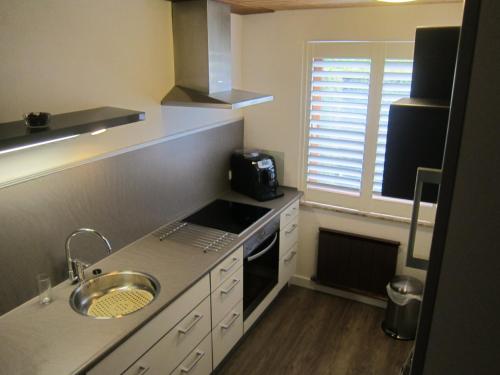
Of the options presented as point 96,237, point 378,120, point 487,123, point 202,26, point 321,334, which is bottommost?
point 321,334

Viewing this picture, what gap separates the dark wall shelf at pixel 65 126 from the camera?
146 cm

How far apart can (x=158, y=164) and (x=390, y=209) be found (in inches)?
69.3

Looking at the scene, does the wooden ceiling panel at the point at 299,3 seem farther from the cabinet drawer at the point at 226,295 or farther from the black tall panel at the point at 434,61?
the cabinet drawer at the point at 226,295

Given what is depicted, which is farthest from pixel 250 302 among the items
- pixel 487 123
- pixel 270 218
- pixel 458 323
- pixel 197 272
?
pixel 487 123

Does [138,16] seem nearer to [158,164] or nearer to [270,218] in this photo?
[158,164]

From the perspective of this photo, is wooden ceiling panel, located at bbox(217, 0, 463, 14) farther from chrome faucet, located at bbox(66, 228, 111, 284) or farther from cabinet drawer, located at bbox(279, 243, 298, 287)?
cabinet drawer, located at bbox(279, 243, 298, 287)

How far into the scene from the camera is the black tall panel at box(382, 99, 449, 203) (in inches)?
51.1

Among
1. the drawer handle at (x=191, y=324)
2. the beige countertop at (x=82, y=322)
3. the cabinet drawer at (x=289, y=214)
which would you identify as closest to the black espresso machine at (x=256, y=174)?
the cabinet drawer at (x=289, y=214)

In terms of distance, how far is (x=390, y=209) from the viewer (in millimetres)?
3250

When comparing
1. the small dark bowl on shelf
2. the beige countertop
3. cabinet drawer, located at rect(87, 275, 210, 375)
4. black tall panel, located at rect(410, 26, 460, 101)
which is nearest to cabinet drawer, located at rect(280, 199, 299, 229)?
the beige countertop

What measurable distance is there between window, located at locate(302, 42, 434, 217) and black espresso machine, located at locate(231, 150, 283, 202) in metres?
0.31

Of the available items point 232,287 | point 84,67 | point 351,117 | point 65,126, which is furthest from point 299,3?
point 232,287

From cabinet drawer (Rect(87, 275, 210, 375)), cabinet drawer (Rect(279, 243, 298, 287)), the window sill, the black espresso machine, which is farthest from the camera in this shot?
cabinet drawer (Rect(279, 243, 298, 287))

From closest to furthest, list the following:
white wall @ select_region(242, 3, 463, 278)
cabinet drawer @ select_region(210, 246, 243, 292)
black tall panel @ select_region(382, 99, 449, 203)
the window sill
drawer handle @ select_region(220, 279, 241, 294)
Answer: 1. black tall panel @ select_region(382, 99, 449, 203)
2. cabinet drawer @ select_region(210, 246, 243, 292)
3. drawer handle @ select_region(220, 279, 241, 294)
4. white wall @ select_region(242, 3, 463, 278)
5. the window sill
